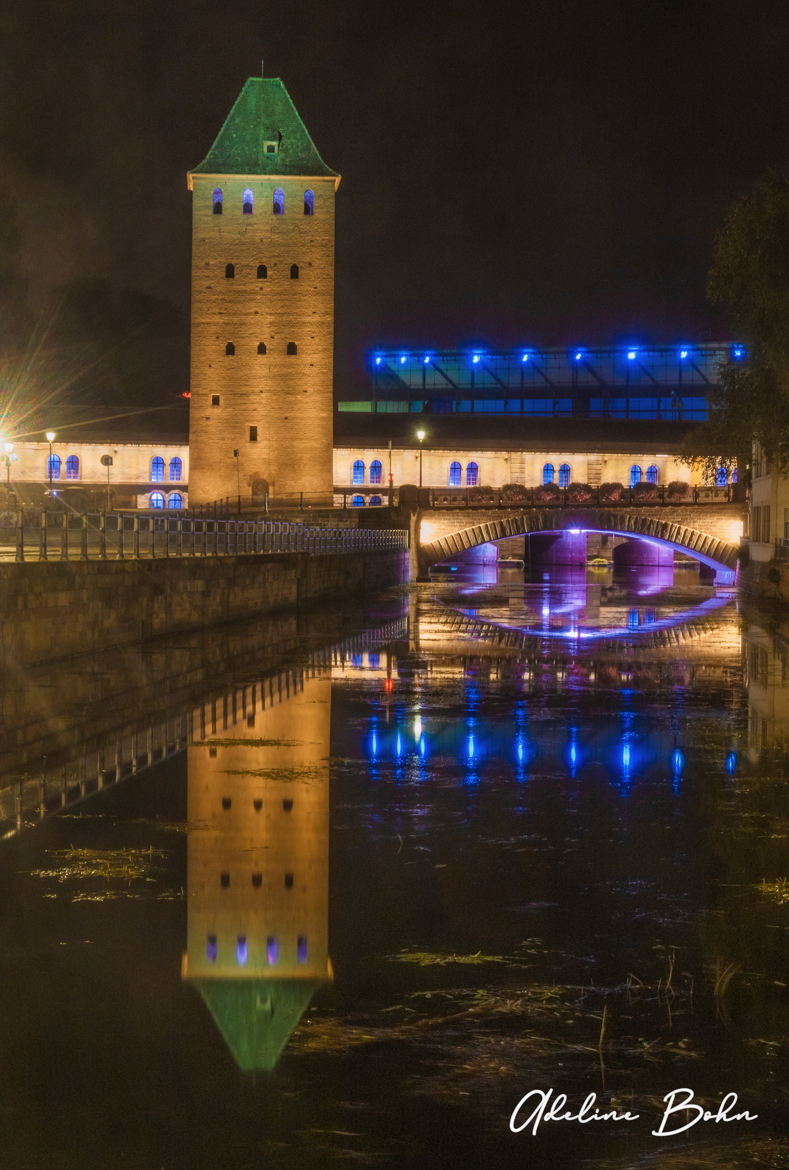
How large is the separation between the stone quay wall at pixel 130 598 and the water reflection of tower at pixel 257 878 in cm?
421

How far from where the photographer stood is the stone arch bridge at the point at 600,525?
62.5 m

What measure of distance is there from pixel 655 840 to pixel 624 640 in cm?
1813

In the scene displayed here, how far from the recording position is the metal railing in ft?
69.7

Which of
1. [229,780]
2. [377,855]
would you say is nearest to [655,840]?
[377,855]

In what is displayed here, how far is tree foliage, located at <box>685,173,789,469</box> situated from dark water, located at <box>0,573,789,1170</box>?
1742 centimetres

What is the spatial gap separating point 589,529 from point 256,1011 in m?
57.6

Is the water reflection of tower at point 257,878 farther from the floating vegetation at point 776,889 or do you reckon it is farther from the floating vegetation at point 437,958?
the floating vegetation at point 776,889

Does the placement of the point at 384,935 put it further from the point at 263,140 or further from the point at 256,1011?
the point at 263,140

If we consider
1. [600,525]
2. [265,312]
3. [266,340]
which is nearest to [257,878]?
[600,525]

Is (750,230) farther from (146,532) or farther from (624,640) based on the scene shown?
(146,532)

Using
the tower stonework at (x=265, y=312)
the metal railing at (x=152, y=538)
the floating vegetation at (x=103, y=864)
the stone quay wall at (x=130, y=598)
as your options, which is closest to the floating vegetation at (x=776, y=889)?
the floating vegetation at (x=103, y=864)

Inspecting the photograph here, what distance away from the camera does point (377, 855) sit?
8398mm

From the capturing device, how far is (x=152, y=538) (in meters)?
23.4

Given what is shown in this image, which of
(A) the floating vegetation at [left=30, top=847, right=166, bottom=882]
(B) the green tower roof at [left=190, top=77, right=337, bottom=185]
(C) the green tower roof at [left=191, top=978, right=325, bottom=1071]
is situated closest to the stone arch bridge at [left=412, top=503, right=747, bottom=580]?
(B) the green tower roof at [left=190, top=77, right=337, bottom=185]
